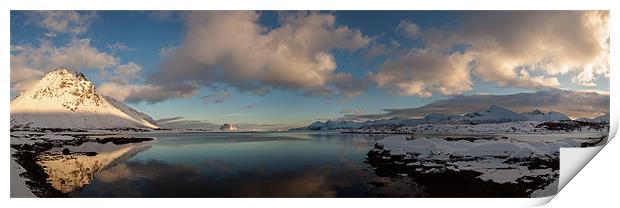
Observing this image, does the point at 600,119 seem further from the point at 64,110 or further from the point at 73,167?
the point at 64,110

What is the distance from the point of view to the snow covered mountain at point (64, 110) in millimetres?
8269

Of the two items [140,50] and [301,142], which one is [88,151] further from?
[301,142]

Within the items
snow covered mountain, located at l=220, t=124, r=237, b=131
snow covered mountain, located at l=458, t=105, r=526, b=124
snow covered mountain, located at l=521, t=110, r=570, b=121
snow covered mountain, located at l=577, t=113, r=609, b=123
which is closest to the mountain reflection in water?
snow covered mountain, located at l=220, t=124, r=237, b=131

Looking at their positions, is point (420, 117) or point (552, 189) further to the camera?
point (420, 117)

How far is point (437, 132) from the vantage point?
9.52 m

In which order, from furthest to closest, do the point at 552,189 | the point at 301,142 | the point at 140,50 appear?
the point at 301,142
the point at 140,50
the point at 552,189

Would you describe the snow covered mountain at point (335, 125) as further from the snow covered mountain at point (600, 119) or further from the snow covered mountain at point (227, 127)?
the snow covered mountain at point (600, 119)

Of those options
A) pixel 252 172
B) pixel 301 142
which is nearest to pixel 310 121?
pixel 301 142

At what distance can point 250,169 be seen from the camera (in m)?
9.02

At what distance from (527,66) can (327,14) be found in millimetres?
5105

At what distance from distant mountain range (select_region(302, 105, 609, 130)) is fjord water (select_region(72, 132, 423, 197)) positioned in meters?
0.55

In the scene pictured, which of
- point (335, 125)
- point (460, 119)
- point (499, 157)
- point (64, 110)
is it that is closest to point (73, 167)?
point (64, 110)

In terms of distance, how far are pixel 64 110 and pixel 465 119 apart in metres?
11.3

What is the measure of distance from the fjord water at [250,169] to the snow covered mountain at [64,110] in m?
1.16
